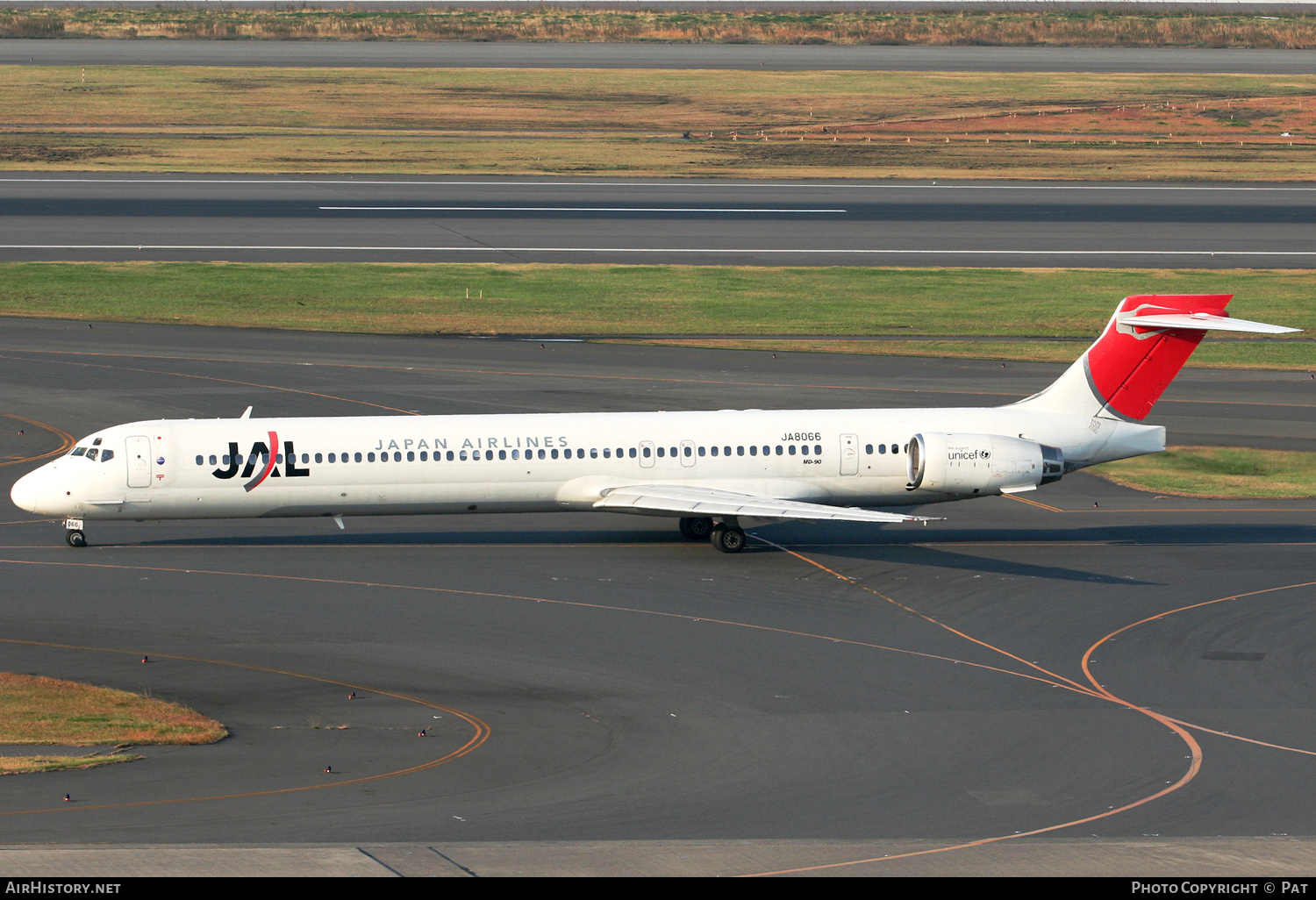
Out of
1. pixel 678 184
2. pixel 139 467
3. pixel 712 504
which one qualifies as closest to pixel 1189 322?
pixel 712 504

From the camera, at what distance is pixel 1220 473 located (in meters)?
47.8

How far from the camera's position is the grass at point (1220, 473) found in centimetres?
4562

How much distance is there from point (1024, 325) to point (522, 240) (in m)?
27.7

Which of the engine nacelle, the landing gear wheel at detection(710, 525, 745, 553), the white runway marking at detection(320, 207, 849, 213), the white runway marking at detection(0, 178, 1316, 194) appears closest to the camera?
the engine nacelle

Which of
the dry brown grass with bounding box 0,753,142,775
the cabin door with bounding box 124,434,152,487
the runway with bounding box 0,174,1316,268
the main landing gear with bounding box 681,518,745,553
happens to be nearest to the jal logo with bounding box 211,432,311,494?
the cabin door with bounding box 124,434,152,487

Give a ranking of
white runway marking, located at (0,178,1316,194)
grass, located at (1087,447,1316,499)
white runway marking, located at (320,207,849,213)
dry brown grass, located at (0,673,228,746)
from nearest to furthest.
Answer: dry brown grass, located at (0,673,228,746) < grass, located at (1087,447,1316,499) < white runway marking, located at (320,207,849,213) < white runway marking, located at (0,178,1316,194)

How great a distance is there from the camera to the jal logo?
124 feet

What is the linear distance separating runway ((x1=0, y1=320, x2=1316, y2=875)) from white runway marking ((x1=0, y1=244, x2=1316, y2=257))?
1169 inches

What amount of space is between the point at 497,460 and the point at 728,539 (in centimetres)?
615

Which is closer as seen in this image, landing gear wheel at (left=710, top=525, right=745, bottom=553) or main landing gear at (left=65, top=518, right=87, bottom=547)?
main landing gear at (left=65, top=518, right=87, bottom=547)

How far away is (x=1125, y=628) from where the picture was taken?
33.3m

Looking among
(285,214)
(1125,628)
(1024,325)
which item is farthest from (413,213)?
(1125,628)

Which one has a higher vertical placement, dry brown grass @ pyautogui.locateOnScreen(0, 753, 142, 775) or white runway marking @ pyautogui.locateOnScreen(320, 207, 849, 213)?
white runway marking @ pyautogui.locateOnScreen(320, 207, 849, 213)

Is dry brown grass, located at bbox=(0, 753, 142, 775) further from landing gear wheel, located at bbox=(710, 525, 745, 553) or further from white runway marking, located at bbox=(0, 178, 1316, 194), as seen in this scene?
white runway marking, located at bbox=(0, 178, 1316, 194)
